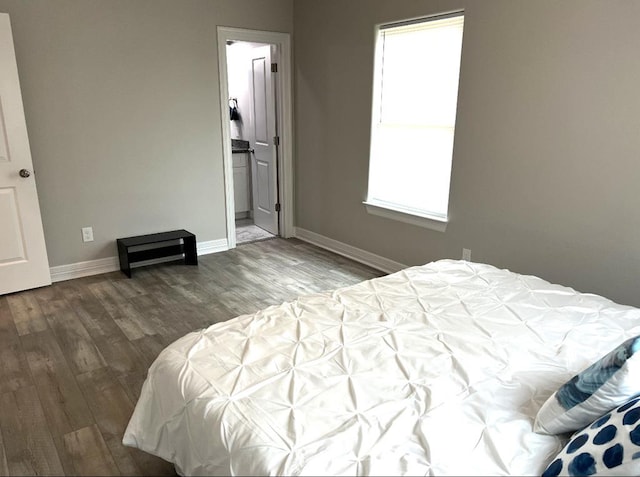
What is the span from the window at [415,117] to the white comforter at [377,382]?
5.48 ft

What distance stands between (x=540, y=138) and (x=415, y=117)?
3.55 feet

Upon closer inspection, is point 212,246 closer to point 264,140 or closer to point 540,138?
point 264,140

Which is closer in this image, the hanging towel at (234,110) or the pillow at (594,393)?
the pillow at (594,393)

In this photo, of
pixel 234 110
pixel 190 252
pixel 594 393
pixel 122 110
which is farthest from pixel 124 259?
pixel 594 393

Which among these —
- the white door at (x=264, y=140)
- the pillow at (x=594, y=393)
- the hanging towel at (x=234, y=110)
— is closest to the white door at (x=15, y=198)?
the white door at (x=264, y=140)

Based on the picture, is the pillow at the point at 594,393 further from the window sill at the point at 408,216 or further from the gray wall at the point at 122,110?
the gray wall at the point at 122,110

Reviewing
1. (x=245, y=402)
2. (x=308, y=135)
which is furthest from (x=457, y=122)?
(x=245, y=402)

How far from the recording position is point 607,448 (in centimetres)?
106

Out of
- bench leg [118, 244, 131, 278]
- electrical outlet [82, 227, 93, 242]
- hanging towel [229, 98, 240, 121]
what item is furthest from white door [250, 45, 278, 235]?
electrical outlet [82, 227, 93, 242]

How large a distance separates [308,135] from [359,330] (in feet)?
11.0

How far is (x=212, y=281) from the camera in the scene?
3934 mm

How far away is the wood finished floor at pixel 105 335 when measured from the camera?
6.55ft

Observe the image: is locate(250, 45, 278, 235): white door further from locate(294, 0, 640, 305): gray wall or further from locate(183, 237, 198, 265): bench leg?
locate(183, 237, 198, 265): bench leg

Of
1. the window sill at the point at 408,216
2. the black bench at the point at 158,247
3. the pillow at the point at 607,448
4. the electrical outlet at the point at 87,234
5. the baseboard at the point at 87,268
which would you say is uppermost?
the pillow at the point at 607,448
